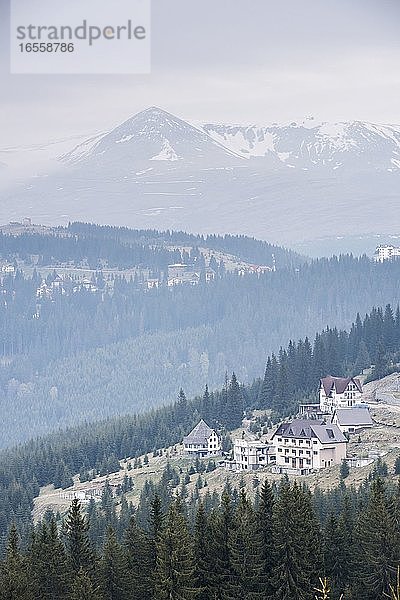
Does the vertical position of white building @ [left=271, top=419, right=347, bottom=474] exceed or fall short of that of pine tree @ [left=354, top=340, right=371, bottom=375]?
it falls short

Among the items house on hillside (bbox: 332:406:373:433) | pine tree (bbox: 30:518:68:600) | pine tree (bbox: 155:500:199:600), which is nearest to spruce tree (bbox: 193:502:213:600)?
pine tree (bbox: 155:500:199:600)

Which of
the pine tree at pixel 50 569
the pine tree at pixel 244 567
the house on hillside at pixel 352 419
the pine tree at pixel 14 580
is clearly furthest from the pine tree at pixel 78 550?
the house on hillside at pixel 352 419

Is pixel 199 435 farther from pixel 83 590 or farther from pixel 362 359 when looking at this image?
pixel 83 590

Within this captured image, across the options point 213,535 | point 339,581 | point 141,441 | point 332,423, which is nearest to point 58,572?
point 213,535

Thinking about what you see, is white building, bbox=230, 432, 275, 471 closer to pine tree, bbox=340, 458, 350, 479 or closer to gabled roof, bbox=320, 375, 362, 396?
pine tree, bbox=340, 458, 350, 479

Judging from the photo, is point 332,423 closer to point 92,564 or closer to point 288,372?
point 288,372

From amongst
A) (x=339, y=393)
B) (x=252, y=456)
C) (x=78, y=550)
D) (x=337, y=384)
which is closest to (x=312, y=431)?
(x=252, y=456)

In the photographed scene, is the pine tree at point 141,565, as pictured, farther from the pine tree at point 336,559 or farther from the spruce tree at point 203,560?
the pine tree at point 336,559
